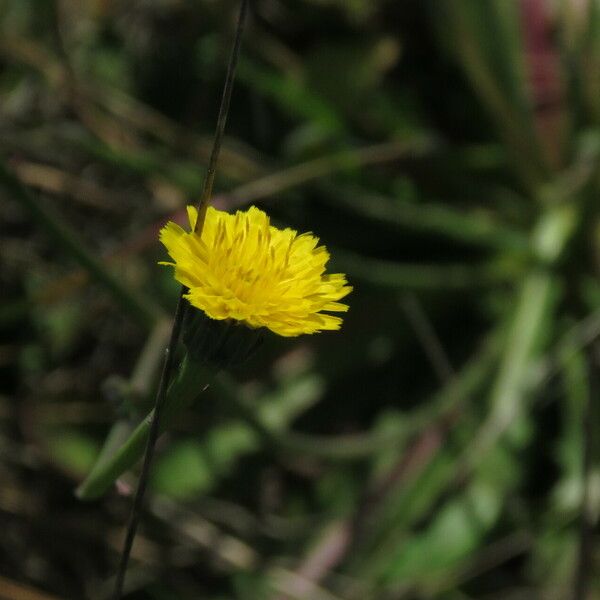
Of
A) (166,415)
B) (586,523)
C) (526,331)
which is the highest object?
(526,331)

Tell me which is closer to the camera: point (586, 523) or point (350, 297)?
point (586, 523)

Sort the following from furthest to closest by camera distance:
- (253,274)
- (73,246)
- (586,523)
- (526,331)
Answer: (526,331)
(586,523)
(73,246)
(253,274)

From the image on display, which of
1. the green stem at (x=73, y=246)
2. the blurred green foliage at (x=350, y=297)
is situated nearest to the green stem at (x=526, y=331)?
the blurred green foliage at (x=350, y=297)

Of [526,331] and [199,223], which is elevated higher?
[526,331]

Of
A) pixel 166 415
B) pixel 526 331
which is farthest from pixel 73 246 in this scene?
pixel 526 331

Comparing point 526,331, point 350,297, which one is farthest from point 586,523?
point 350,297

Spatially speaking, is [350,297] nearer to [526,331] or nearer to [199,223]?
[526,331]

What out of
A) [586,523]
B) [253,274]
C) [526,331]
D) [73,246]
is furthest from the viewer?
[526,331]

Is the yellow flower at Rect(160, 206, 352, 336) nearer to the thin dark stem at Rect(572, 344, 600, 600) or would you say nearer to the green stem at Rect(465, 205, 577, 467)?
the thin dark stem at Rect(572, 344, 600, 600)
